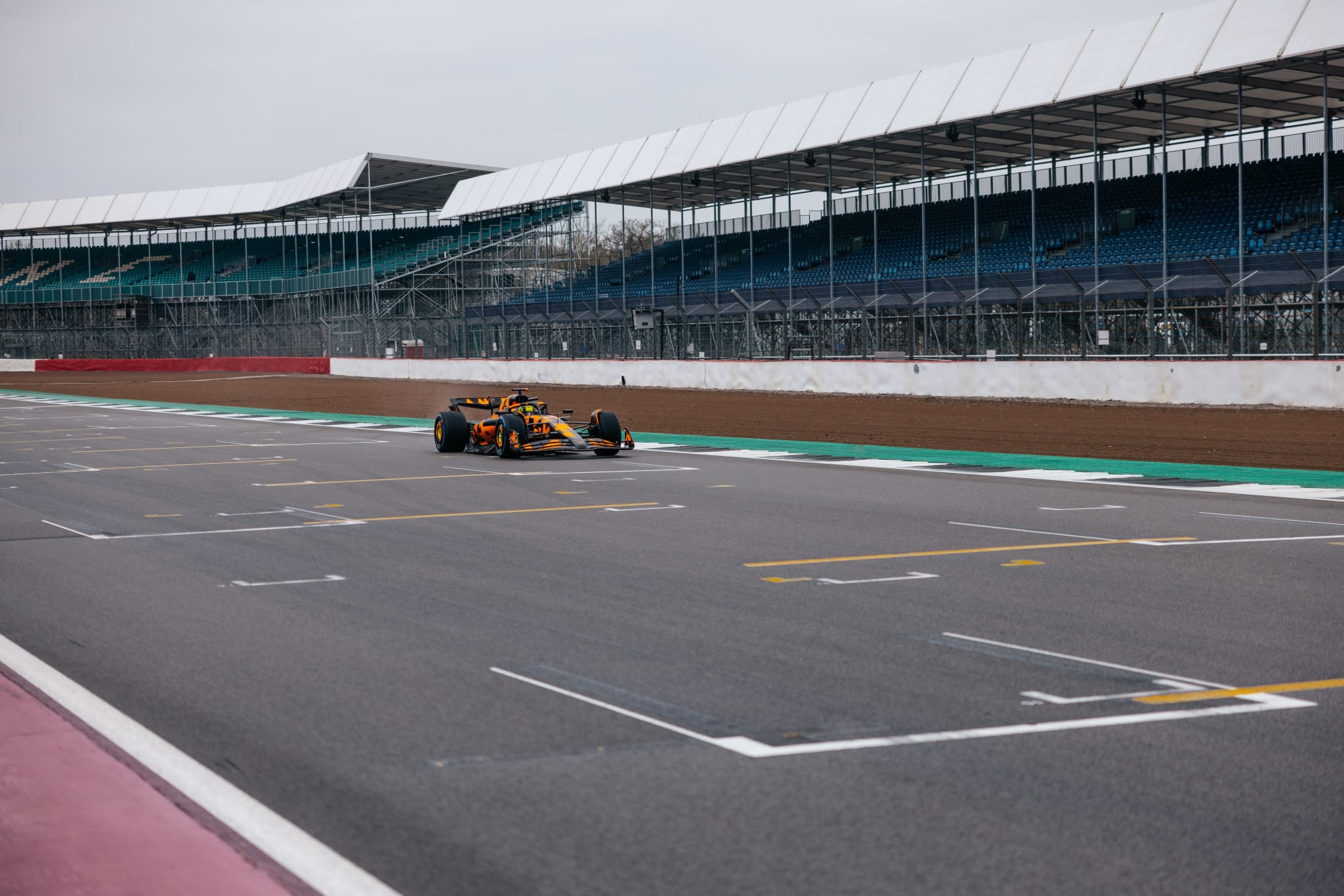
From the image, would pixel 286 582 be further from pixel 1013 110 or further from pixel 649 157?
pixel 649 157

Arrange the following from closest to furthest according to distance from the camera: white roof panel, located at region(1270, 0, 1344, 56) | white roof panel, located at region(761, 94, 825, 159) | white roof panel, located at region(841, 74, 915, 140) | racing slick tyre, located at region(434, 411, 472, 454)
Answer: racing slick tyre, located at region(434, 411, 472, 454) → white roof panel, located at region(1270, 0, 1344, 56) → white roof panel, located at region(841, 74, 915, 140) → white roof panel, located at region(761, 94, 825, 159)

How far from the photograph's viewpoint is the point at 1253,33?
30516 mm

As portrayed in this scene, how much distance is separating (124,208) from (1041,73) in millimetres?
64713

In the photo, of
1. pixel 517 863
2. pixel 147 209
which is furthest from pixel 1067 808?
pixel 147 209

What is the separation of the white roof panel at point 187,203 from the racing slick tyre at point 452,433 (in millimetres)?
66131

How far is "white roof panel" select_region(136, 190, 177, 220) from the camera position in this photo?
8362 centimetres

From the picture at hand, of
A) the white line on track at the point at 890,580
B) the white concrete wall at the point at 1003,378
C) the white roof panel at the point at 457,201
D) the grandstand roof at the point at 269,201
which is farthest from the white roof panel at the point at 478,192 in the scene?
the white line on track at the point at 890,580

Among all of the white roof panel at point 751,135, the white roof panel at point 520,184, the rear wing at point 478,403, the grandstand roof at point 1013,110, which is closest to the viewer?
the rear wing at point 478,403

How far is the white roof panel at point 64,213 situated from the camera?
283 feet

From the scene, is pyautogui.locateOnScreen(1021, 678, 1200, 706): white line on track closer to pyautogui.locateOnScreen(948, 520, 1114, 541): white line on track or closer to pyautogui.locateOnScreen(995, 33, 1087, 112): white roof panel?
pyautogui.locateOnScreen(948, 520, 1114, 541): white line on track

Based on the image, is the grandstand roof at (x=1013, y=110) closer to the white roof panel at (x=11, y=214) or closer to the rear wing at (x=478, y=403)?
the rear wing at (x=478, y=403)

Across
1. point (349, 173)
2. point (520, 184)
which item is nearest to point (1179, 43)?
point (520, 184)

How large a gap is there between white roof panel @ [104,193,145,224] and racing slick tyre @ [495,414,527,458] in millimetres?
70403

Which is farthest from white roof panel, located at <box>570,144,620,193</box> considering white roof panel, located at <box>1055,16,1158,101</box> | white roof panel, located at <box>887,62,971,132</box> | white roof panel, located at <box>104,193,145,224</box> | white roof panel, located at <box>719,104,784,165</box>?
white roof panel, located at <box>104,193,145,224</box>
